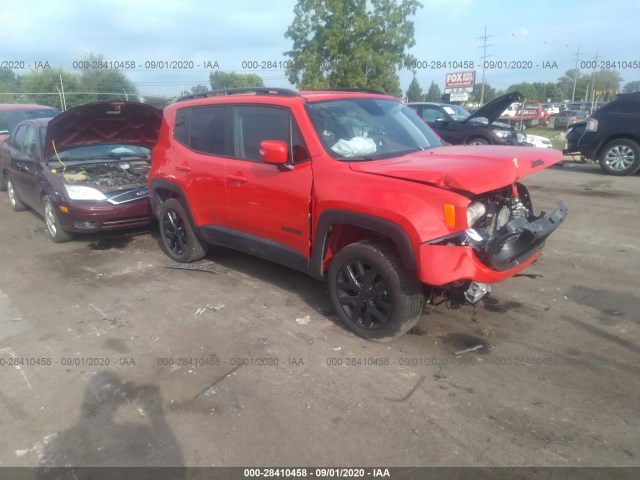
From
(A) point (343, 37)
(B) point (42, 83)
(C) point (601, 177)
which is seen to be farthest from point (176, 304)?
(B) point (42, 83)

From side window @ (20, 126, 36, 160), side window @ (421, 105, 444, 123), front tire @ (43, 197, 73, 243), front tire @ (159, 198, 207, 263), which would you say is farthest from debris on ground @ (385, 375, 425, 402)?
side window @ (421, 105, 444, 123)

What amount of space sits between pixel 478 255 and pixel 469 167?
0.60 meters

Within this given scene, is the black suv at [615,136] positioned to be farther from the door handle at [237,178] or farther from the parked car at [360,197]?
the door handle at [237,178]

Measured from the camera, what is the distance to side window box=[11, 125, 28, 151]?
7473mm

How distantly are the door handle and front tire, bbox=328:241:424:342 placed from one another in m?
1.23

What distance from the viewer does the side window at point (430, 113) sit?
40.7 ft

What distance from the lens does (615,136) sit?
10.2 m

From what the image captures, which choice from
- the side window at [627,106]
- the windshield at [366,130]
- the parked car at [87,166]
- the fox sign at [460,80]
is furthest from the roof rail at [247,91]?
the fox sign at [460,80]

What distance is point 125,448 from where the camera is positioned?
2.65 metres

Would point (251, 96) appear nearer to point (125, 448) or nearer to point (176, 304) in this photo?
point (176, 304)

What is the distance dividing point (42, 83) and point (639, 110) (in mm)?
36272

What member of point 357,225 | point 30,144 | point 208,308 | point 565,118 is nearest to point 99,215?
point 30,144

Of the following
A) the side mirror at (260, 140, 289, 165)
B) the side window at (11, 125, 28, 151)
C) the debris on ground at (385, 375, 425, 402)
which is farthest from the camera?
the side window at (11, 125, 28, 151)

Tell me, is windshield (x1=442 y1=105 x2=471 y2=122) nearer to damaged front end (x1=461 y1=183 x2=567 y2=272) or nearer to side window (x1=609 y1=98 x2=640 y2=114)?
side window (x1=609 y1=98 x2=640 y2=114)
